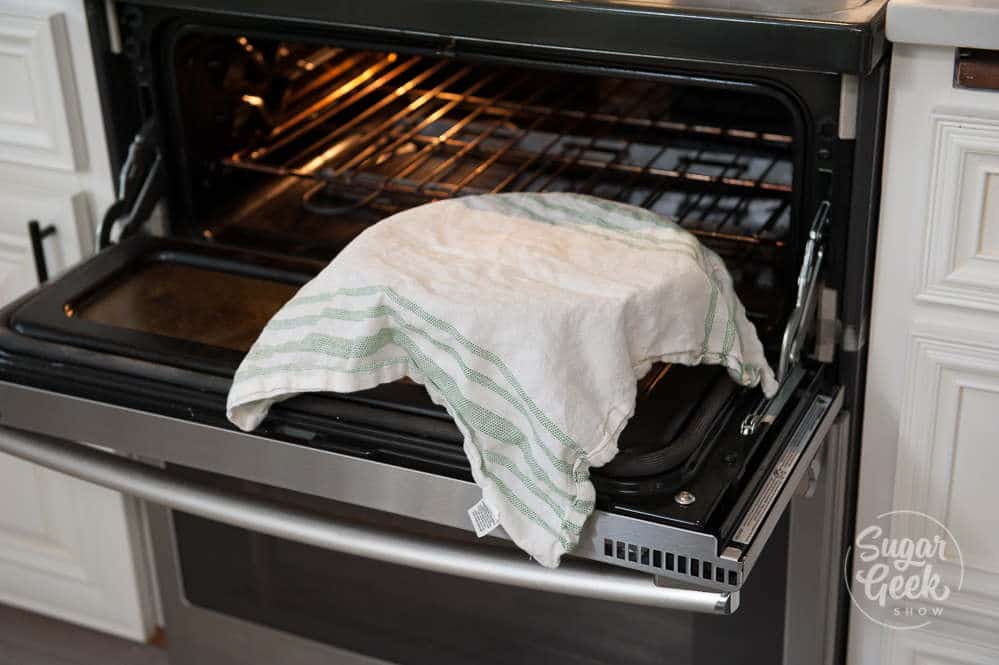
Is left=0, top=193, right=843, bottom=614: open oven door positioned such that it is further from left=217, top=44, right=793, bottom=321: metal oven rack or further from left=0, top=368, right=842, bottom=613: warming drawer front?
left=217, top=44, right=793, bottom=321: metal oven rack

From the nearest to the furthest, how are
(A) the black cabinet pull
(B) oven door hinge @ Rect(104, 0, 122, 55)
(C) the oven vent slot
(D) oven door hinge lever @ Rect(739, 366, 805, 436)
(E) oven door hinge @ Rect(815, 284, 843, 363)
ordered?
(C) the oven vent slot → (D) oven door hinge lever @ Rect(739, 366, 805, 436) → (E) oven door hinge @ Rect(815, 284, 843, 363) → (B) oven door hinge @ Rect(104, 0, 122, 55) → (A) the black cabinet pull

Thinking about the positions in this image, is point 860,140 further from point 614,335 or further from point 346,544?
point 346,544

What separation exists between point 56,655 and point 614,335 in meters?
1.07

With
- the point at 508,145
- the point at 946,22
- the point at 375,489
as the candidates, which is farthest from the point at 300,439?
the point at 946,22

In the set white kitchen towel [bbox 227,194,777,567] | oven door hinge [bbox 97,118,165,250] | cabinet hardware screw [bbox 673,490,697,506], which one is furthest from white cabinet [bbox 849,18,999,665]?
oven door hinge [bbox 97,118,165,250]

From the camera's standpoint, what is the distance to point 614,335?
954mm

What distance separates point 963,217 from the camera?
42.8 inches

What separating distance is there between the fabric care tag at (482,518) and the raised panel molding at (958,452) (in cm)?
39

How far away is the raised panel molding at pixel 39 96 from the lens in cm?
135

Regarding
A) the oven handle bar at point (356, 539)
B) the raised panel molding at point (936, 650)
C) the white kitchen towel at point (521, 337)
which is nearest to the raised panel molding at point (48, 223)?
the oven handle bar at point (356, 539)

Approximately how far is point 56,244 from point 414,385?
1.83 ft

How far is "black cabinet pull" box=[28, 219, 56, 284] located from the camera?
1435 mm

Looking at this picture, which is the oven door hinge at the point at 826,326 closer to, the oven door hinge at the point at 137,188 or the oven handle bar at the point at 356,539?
the oven handle bar at the point at 356,539

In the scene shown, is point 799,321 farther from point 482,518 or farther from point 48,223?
point 48,223
